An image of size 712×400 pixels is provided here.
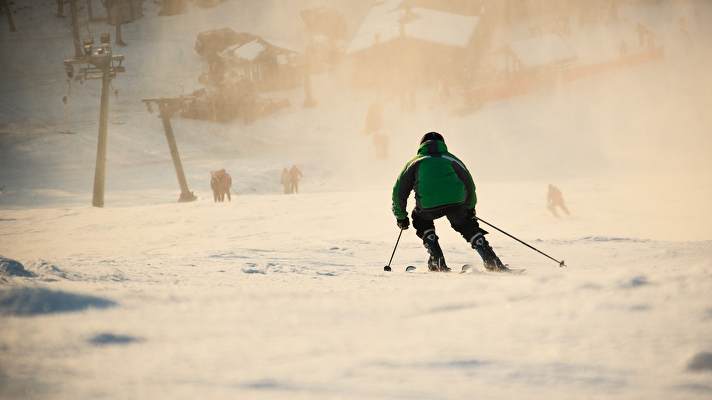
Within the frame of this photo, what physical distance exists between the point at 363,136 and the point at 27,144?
16.7 m

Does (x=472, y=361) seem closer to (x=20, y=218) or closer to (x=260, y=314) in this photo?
(x=260, y=314)

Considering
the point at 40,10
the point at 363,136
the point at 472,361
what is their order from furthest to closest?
1. the point at 40,10
2. the point at 363,136
3. the point at 472,361

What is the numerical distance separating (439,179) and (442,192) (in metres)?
0.13

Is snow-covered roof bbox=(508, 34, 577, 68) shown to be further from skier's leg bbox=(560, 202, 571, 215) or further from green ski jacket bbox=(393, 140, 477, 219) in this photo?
green ski jacket bbox=(393, 140, 477, 219)

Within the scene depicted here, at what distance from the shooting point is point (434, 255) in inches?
247

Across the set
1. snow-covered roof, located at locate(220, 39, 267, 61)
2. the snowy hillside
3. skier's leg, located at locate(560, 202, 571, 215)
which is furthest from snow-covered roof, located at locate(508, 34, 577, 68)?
skier's leg, located at locate(560, 202, 571, 215)

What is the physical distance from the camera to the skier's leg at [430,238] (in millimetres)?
6219

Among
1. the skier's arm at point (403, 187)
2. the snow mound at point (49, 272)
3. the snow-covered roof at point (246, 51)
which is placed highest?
the snow-covered roof at point (246, 51)

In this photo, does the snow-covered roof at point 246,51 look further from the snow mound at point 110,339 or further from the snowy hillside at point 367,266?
the snow mound at point 110,339

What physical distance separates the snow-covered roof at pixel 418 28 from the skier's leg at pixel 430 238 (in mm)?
33477

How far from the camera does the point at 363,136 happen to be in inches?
1318

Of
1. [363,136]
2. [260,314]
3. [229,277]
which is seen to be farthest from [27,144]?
[260,314]

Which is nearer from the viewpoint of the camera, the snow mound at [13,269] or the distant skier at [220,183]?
the snow mound at [13,269]

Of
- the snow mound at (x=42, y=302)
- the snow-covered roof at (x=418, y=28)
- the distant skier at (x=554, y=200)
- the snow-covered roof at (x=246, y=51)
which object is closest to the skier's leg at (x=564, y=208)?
the distant skier at (x=554, y=200)
